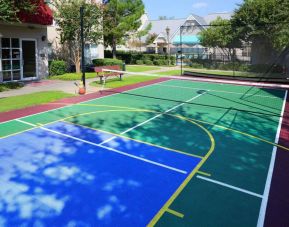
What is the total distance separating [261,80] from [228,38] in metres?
6.20

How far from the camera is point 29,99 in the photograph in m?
15.3

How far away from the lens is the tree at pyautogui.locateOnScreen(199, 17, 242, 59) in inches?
974

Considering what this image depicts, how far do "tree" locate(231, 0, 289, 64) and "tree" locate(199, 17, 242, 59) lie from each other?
63 cm

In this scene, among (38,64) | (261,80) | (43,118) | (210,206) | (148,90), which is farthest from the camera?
(38,64)

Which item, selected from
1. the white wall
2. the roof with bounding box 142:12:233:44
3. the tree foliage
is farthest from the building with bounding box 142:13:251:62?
the white wall

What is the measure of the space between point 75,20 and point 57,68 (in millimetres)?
4142

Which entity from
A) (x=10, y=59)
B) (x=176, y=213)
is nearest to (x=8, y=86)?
(x=10, y=59)

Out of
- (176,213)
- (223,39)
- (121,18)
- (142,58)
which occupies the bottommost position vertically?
(176,213)

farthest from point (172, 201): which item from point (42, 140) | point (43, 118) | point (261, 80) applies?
point (261, 80)

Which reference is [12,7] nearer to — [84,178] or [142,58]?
[84,178]

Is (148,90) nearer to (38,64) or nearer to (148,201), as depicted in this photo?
(38,64)

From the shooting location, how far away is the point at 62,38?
967 inches

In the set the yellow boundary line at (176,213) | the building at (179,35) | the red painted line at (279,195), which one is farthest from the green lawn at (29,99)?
the building at (179,35)

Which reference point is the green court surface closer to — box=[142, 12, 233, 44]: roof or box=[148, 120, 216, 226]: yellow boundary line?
box=[148, 120, 216, 226]: yellow boundary line
